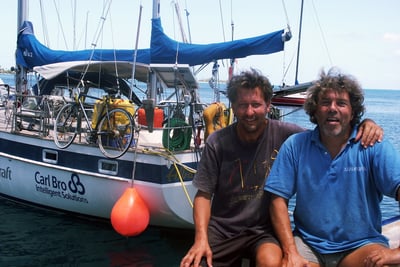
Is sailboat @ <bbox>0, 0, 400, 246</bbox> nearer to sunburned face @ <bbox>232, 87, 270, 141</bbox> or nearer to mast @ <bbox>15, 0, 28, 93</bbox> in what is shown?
mast @ <bbox>15, 0, 28, 93</bbox>

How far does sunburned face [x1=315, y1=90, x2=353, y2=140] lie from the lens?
3.08m

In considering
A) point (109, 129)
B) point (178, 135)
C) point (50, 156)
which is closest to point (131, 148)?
point (109, 129)

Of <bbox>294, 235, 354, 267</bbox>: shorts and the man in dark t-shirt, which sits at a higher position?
the man in dark t-shirt

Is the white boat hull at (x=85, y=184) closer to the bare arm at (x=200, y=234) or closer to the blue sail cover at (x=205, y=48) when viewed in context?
the blue sail cover at (x=205, y=48)

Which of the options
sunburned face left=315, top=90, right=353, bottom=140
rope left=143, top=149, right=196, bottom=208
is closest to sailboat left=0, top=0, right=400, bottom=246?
rope left=143, top=149, right=196, bottom=208

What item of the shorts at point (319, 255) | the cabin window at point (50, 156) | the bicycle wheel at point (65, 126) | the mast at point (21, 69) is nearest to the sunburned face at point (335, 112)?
the shorts at point (319, 255)

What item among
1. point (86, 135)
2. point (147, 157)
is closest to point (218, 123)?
point (147, 157)

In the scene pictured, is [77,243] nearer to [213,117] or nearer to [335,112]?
[213,117]

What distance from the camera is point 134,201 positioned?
22.5ft

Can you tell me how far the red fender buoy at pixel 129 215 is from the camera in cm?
664

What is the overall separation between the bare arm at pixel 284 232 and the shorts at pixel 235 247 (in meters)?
0.14

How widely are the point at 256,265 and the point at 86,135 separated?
546 centimetres

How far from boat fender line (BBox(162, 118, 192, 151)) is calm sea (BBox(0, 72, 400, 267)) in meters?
1.52

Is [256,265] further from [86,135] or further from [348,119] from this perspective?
[86,135]
